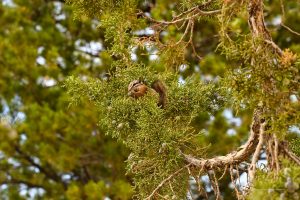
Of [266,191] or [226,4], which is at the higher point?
[226,4]

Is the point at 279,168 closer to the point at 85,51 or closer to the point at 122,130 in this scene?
the point at 122,130

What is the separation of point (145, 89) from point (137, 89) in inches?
0.8

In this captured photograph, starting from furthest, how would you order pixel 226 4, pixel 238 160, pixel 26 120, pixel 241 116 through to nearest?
pixel 26 120
pixel 241 116
pixel 238 160
pixel 226 4

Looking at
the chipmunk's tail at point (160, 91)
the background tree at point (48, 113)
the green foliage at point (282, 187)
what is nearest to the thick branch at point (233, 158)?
the chipmunk's tail at point (160, 91)

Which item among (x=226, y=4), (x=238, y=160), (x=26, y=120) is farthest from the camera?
(x=26, y=120)

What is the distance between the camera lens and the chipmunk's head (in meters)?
1.62

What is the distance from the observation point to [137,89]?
1631 millimetres

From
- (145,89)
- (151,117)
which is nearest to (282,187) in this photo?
(151,117)

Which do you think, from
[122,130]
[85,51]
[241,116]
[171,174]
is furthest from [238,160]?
[85,51]

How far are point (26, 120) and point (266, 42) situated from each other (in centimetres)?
361

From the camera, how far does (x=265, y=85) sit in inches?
47.8

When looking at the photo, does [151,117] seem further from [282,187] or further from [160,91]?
[282,187]

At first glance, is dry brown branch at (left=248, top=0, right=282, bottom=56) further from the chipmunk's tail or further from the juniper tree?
the chipmunk's tail

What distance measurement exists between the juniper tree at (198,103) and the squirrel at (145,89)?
0.06 ft
